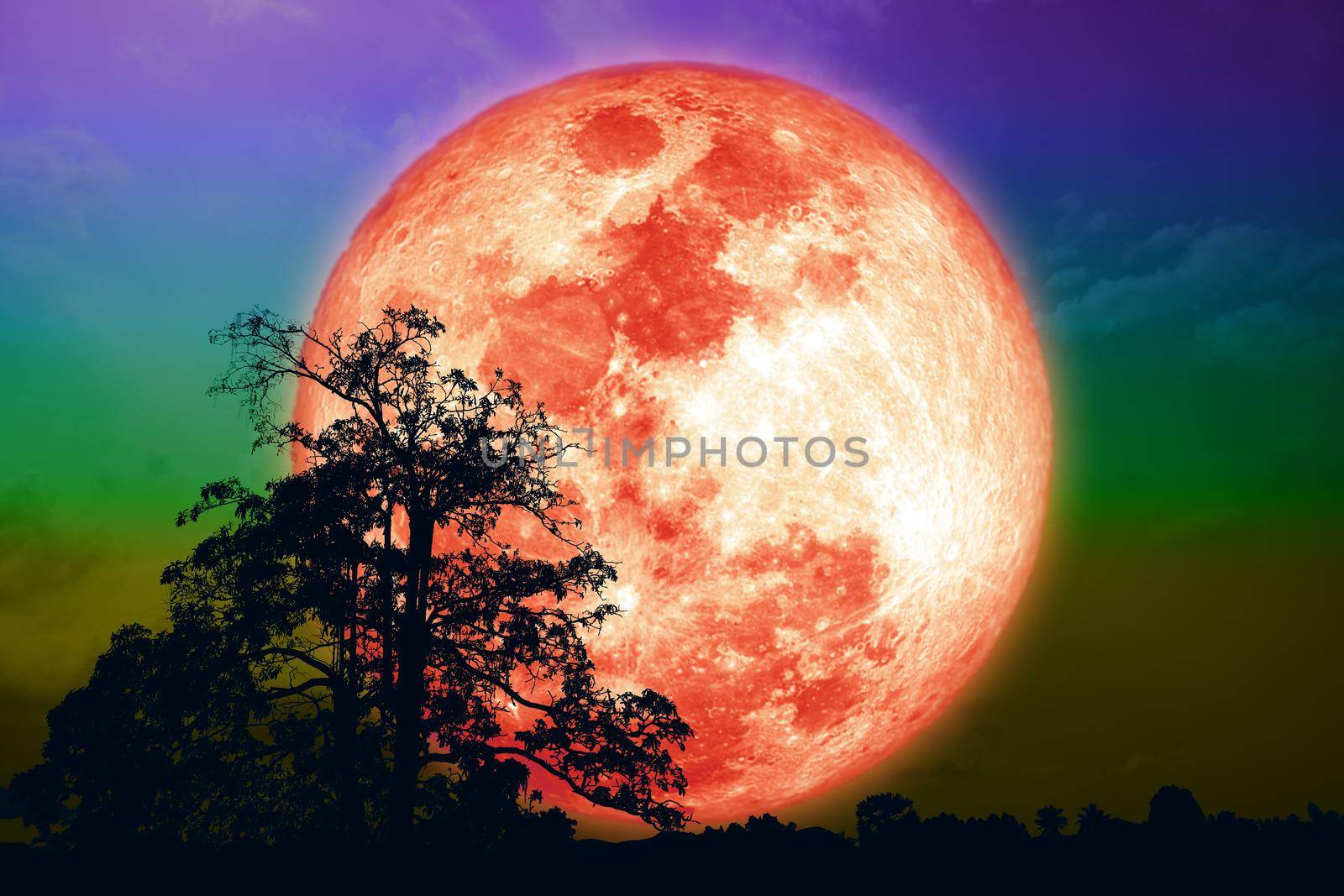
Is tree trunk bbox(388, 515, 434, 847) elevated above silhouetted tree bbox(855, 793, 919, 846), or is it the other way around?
tree trunk bbox(388, 515, 434, 847)

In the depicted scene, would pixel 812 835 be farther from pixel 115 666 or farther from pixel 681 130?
pixel 681 130

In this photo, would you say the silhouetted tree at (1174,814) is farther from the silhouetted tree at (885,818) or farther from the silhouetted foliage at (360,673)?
the silhouetted foliage at (360,673)

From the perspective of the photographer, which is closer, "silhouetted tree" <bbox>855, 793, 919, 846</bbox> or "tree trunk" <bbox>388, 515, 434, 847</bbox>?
"tree trunk" <bbox>388, 515, 434, 847</bbox>

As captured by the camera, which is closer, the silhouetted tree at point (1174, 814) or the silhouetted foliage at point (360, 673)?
the silhouetted foliage at point (360, 673)

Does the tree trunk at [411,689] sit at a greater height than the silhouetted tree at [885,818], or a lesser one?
greater

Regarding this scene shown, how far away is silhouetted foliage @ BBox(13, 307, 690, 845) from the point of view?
9844mm

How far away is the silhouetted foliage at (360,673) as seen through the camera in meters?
9.84

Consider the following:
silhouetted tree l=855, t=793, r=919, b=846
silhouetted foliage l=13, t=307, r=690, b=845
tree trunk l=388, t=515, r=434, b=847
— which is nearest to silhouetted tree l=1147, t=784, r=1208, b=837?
silhouetted tree l=855, t=793, r=919, b=846

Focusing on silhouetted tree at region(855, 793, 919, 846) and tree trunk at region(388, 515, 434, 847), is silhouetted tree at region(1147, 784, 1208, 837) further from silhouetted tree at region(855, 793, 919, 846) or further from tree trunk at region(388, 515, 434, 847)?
tree trunk at region(388, 515, 434, 847)

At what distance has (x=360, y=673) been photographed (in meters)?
10.1

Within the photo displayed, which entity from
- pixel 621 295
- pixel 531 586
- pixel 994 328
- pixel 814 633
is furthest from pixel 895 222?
pixel 531 586

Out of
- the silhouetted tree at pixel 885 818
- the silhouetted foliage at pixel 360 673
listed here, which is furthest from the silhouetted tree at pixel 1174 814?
the silhouetted foliage at pixel 360 673

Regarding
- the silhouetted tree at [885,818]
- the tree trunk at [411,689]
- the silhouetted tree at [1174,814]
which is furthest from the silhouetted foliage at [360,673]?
Answer: the silhouetted tree at [1174,814]

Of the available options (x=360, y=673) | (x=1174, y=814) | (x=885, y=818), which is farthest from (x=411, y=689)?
(x=1174, y=814)
